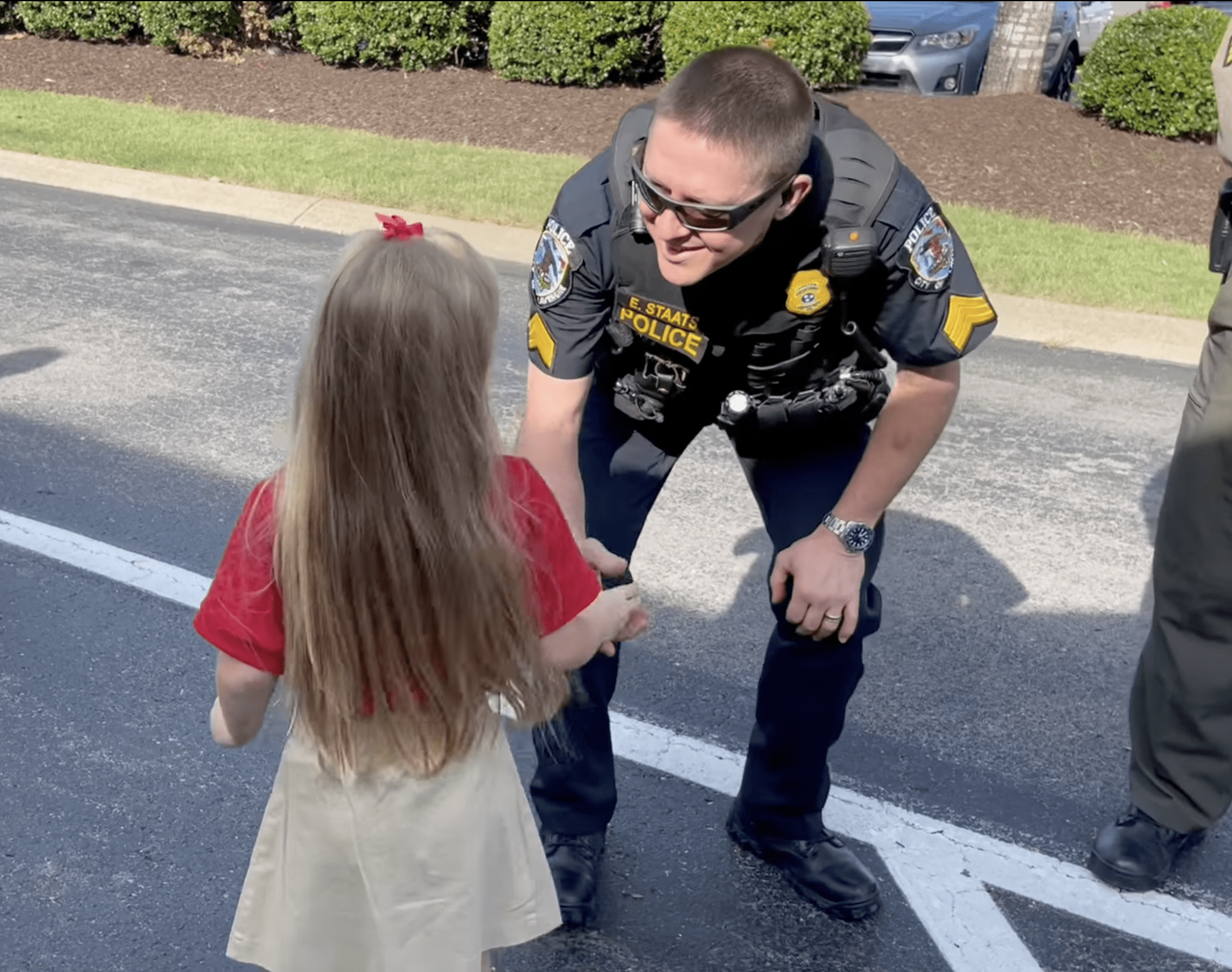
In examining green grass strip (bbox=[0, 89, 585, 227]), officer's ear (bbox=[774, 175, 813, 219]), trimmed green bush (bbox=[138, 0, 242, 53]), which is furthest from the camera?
trimmed green bush (bbox=[138, 0, 242, 53])

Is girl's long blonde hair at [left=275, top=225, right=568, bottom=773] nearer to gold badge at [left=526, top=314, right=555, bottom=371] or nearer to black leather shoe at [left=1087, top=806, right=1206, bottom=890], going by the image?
gold badge at [left=526, top=314, right=555, bottom=371]

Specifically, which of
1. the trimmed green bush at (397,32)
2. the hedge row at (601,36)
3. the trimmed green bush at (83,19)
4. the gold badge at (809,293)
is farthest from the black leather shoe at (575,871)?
the trimmed green bush at (83,19)

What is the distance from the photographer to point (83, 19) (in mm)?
15680

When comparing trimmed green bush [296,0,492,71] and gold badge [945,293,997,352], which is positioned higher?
gold badge [945,293,997,352]

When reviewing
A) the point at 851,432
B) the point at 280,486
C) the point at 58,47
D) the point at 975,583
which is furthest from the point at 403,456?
the point at 58,47

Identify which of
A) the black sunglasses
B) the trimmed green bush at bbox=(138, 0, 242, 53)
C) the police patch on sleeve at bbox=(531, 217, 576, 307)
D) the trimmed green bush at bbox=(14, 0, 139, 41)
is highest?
the black sunglasses

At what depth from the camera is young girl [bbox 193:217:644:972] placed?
1.85 metres

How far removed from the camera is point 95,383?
6.03 meters

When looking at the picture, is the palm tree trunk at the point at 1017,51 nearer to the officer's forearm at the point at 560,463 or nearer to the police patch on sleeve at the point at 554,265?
the police patch on sleeve at the point at 554,265

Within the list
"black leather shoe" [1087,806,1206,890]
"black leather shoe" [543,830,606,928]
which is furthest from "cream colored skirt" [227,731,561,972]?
"black leather shoe" [1087,806,1206,890]

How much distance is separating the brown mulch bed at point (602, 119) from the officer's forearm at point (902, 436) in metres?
7.89

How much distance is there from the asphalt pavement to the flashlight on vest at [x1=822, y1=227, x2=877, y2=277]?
33.0 inches

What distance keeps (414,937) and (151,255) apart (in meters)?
6.98

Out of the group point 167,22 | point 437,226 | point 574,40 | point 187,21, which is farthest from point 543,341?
point 167,22
